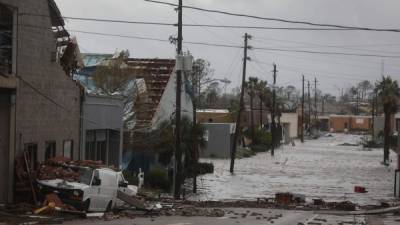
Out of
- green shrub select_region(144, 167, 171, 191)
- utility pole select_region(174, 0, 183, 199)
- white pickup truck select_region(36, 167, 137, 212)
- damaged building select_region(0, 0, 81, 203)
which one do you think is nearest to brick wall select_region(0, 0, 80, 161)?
damaged building select_region(0, 0, 81, 203)

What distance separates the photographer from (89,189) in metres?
22.9

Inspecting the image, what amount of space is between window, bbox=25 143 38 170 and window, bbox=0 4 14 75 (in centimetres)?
326

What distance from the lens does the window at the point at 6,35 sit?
23153 millimetres

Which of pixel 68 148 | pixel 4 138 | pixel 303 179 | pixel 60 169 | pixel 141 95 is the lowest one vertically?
pixel 303 179

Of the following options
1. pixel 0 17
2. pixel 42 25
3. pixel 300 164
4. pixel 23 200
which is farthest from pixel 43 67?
pixel 300 164

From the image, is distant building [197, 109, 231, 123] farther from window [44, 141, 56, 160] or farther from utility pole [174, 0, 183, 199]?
window [44, 141, 56, 160]

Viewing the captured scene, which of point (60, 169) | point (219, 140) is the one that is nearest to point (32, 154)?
point (60, 169)

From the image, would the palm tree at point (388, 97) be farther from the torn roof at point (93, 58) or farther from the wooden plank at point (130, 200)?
the wooden plank at point (130, 200)

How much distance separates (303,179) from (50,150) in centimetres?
3443

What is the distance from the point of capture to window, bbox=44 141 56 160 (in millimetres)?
27484

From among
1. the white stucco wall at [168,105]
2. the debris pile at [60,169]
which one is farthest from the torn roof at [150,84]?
the debris pile at [60,169]

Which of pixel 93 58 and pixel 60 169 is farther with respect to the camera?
pixel 93 58

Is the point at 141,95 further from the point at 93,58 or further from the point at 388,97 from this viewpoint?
the point at 388,97

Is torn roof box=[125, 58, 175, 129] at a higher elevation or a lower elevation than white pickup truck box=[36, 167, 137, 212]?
higher
